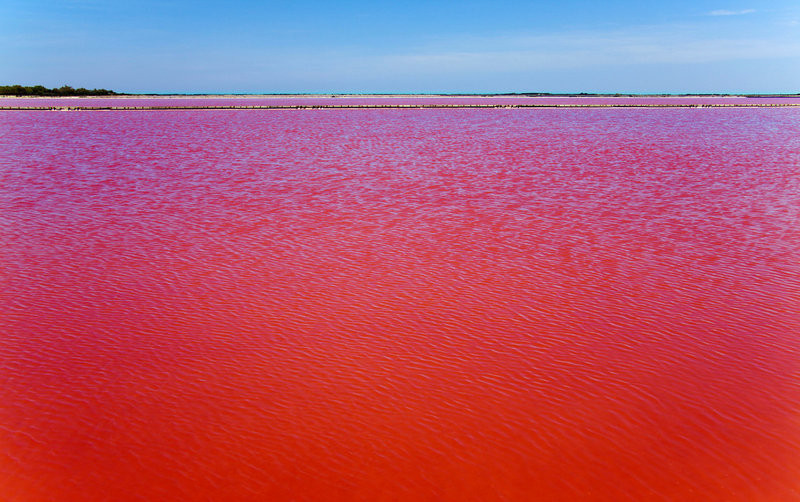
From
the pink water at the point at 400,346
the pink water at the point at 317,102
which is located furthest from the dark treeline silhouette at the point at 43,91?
the pink water at the point at 400,346

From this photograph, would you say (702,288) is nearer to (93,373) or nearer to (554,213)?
(554,213)

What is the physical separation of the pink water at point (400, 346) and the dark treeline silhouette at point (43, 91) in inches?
5272

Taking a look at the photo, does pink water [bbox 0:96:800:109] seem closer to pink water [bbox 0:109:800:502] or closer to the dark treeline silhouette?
the dark treeline silhouette

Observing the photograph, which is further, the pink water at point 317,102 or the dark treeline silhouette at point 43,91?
the dark treeline silhouette at point 43,91

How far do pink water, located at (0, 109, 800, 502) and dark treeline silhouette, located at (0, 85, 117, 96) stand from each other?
133912 mm

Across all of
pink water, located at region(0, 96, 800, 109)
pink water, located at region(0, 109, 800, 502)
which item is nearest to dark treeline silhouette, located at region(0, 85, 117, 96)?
pink water, located at region(0, 96, 800, 109)

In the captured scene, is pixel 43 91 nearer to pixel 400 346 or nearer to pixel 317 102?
pixel 317 102

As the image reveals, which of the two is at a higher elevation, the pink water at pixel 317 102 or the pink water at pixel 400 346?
the pink water at pixel 400 346

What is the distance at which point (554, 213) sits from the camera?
15.0 m

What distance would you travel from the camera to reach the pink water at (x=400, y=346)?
5.43m

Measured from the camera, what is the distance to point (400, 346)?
7859mm

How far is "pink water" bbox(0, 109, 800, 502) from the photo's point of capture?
5.43 m

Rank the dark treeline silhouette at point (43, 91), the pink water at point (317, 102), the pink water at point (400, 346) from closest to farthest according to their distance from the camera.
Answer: the pink water at point (400, 346), the pink water at point (317, 102), the dark treeline silhouette at point (43, 91)

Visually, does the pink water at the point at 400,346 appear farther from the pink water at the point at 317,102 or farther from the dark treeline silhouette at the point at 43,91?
the dark treeline silhouette at the point at 43,91
